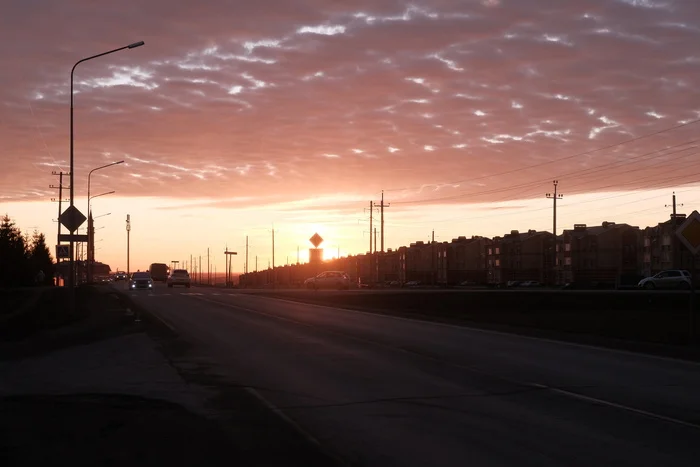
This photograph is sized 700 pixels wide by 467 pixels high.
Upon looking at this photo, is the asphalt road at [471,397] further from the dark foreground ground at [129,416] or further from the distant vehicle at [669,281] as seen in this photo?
the distant vehicle at [669,281]

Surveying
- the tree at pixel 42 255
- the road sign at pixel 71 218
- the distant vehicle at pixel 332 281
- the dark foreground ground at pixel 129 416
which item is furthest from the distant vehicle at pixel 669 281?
the tree at pixel 42 255

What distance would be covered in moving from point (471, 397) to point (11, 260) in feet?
301

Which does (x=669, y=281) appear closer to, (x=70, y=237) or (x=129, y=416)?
(x=70, y=237)

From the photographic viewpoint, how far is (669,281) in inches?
2921

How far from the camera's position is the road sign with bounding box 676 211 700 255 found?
22469mm

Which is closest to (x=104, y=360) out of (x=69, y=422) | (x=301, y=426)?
(x=69, y=422)

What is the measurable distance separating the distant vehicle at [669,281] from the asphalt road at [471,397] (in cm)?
5373

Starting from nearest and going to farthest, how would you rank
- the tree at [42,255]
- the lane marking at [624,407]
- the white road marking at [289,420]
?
the white road marking at [289,420]
the lane marking at [624,407]
the tree at [42,255]

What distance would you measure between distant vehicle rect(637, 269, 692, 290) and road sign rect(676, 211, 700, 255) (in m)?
53.1

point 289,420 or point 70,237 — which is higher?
point 70,237

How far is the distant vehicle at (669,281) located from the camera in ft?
240

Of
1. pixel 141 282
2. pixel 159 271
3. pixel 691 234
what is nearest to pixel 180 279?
pixel 141 282

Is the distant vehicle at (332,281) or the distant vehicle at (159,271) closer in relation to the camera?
the distant vehicle at (332,281)

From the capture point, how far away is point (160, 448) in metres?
9.30
